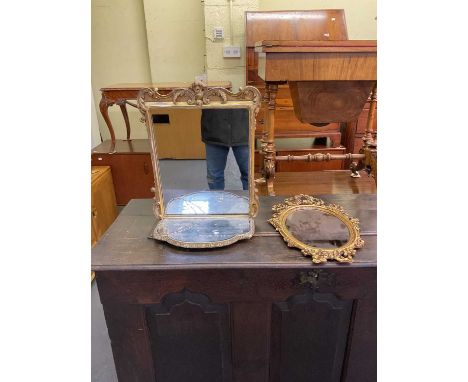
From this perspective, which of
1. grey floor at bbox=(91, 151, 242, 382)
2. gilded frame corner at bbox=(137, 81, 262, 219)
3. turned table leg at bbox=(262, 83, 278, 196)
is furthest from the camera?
turned table leg at bbox=(262, 83, 278, 196)

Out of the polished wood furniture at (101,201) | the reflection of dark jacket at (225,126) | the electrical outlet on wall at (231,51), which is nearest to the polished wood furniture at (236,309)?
the reflection of dark jacket at (225,126)

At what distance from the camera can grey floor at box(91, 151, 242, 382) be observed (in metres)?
1.00

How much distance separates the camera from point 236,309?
2.66ft

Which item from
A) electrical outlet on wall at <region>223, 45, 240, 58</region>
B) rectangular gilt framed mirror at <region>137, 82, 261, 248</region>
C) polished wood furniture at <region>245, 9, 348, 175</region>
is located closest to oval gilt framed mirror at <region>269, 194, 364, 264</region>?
rectangular gilt framed mirror at <region>137, 82, 261, 248</region>

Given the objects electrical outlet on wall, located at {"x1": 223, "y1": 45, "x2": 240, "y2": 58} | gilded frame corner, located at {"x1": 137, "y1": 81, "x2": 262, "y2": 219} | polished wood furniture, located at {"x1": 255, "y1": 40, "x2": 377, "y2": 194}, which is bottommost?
gilded frame corner, located at {"x1": 137, "y1": 81, "x2": 262, "y2": 219}

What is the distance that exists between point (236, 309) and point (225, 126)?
552 mm

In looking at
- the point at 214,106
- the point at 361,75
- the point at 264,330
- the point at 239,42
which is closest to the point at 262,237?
the point at 264,330

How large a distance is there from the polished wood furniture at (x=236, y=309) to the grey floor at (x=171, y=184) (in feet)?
0.59

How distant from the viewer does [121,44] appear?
3395 millimetres

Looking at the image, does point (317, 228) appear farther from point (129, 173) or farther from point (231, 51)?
point (231, 51)

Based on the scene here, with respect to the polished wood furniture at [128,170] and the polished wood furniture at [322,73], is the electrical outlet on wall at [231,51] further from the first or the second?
the polished wood furniture at [322,73]

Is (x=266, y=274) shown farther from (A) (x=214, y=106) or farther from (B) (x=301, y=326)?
(A) (x=214, y=106)

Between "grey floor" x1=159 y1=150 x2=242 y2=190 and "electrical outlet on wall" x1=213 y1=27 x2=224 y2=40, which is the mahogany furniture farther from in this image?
"electrical outlet on wall" x1=213 y1=27 x2=224 y2=40

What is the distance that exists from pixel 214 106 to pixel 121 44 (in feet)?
10.4
